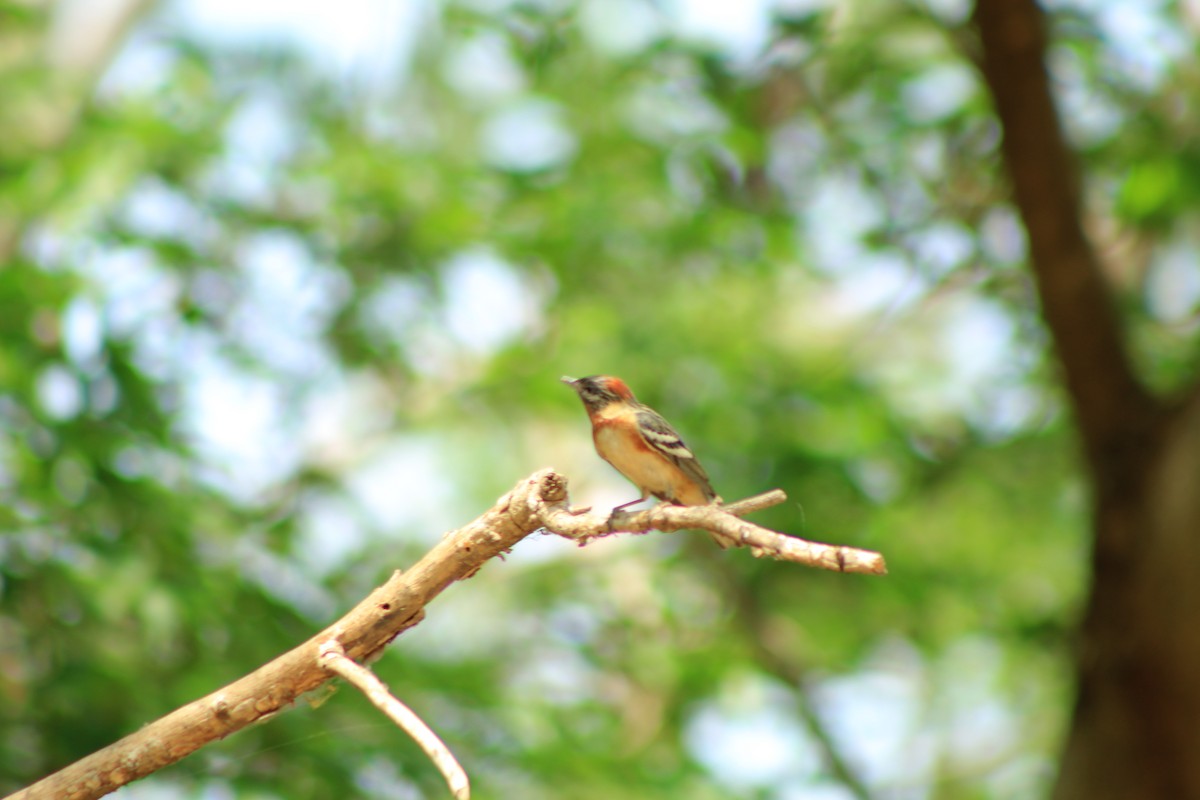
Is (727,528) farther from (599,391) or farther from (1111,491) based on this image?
(1111,491)

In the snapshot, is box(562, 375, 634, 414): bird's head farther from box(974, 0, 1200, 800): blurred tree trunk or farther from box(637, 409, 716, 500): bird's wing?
box(974, 0, 1200, 800): blurred tree trunk

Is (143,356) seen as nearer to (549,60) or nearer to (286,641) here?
(286,641)

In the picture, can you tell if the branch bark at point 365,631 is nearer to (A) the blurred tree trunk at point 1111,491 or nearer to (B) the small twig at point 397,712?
(B) the small twig at point 397,712

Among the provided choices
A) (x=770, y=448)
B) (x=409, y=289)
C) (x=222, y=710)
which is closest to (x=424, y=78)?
(x=409, y=289)

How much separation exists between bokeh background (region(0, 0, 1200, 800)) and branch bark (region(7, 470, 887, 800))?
2449mm

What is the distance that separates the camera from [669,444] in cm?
439

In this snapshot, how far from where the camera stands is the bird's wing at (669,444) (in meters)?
4.36

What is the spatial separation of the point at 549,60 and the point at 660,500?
4283mm

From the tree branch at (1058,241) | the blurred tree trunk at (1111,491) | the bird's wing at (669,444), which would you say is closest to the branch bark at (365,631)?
the bird's wing at (669,444)

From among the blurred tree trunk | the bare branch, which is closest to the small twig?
the bare branch

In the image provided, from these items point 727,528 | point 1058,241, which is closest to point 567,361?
point 1058,241

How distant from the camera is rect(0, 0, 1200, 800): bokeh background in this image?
599cm

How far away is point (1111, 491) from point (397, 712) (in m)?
5.09

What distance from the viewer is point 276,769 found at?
5660mm
